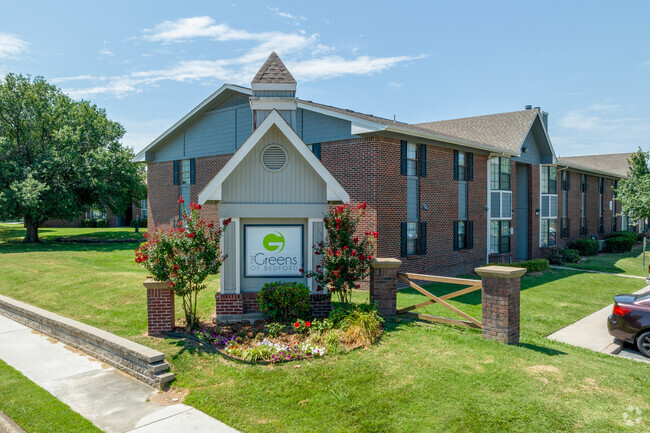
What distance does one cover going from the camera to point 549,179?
27828 mm

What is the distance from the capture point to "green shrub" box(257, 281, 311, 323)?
9648 mm

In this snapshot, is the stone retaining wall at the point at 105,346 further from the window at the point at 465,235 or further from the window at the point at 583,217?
the window at the point at 583,217

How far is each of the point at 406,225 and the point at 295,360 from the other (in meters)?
10.5

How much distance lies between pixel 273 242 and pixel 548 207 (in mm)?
23185

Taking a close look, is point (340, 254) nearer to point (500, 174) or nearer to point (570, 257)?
point (500, 174)

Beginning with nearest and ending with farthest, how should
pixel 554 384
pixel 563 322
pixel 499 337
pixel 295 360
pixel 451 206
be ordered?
pixel 554 384 → pixel 295 360 → pixel 499 337 → pixel 563 322 → pixel 451 206

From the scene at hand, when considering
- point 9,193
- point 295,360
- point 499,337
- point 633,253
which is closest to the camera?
point 295,360

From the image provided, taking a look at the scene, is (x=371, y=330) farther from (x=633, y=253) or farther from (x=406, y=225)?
(x=633, y=253)

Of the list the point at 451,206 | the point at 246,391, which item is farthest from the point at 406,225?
the point at 246,391

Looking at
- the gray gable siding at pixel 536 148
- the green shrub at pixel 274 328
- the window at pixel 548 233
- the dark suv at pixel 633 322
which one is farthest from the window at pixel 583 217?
the green shrub at pixel 274 328

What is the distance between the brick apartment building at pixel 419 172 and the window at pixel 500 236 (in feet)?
0.18

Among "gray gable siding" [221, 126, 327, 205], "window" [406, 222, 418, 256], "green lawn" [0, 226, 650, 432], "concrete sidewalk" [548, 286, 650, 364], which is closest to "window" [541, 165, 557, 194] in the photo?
"window" [406, 222, 418, 256]

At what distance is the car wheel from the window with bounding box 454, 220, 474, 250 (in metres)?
10.6

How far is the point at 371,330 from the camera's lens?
28.7 ft
